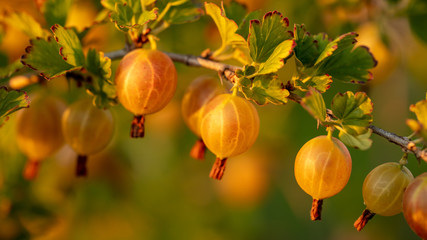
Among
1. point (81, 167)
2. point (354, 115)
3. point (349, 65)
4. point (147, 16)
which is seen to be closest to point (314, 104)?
point (354, 115)

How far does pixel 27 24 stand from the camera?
2.76ft

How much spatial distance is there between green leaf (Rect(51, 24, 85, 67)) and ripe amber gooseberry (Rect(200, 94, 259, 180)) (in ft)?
0.75

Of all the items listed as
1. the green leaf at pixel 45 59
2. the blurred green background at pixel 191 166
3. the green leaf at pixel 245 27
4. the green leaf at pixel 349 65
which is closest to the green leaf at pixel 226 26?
the green leaf at pixel 245 27

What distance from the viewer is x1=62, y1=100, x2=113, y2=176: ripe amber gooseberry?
32.2 inches

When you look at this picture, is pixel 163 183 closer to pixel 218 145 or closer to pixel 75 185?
pixel 75 185

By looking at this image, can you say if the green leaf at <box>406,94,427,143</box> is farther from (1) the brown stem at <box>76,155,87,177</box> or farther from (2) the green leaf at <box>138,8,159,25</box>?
(1) the brown stem at <box>76,155,87,177</box>

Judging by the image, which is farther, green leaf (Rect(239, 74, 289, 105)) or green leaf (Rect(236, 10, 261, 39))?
green leaf (Rect(236, 10, 261, 39))

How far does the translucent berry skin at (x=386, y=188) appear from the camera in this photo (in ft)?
2.06

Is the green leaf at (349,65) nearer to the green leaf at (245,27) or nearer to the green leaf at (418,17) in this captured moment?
the green leaf at (245,27)

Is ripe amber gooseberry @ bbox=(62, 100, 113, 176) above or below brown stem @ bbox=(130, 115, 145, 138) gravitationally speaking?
below

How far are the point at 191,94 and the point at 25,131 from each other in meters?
0.38

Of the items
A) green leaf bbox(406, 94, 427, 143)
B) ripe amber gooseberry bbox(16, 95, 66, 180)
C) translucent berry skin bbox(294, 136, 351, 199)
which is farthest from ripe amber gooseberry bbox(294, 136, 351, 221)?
ripe amber gooseberry bbox(16, 95, 66, 180)

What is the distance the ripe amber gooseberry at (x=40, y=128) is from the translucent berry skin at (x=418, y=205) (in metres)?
0.69

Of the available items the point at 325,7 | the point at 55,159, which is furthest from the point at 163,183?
the point at 325,7
